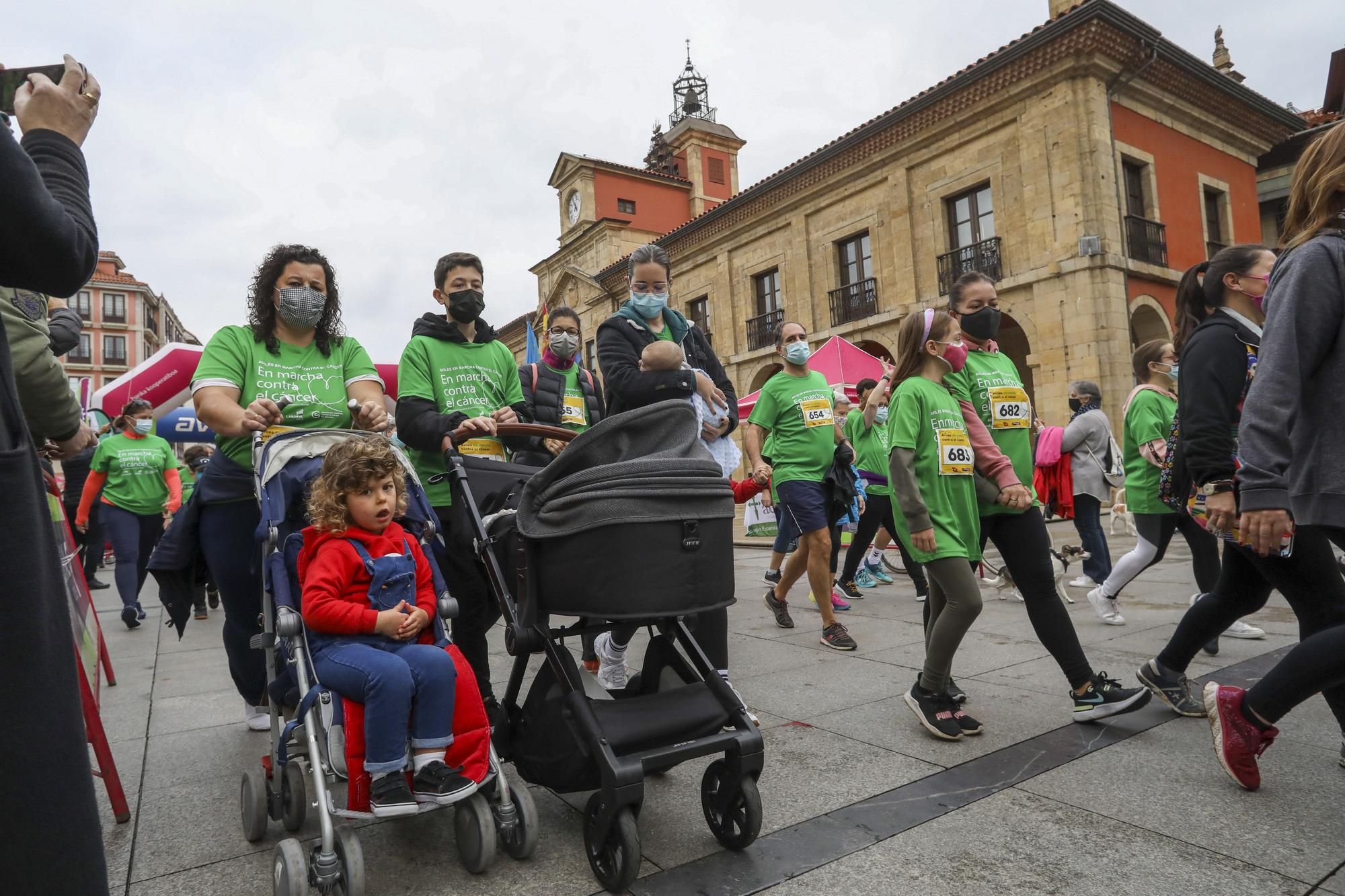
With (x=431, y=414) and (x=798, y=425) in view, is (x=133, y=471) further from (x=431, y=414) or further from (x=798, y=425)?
(x=798, y=425)

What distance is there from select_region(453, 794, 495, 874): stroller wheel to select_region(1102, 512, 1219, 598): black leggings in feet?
14.0

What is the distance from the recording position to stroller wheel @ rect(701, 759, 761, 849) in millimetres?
2387

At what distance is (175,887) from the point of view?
234 cm

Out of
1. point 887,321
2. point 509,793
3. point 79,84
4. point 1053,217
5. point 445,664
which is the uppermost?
point 1053,217

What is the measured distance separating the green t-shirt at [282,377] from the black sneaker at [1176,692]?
144 inches

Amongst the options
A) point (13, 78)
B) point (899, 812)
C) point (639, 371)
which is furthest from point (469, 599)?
point (13, 78)

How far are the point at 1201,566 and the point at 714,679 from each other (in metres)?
3.87

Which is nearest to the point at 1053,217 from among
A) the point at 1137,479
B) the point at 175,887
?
the point at 1137,479

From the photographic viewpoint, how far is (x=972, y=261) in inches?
742

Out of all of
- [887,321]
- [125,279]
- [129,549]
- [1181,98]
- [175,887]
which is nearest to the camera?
[175,887]

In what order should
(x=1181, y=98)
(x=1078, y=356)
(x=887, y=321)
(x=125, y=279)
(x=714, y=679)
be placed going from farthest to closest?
(x=125, y=279), (x=887, y=321), (x=1181, y=98), (x=1078, y=356), (x=714, y=679)

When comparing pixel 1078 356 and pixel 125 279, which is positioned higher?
pixel 125 279

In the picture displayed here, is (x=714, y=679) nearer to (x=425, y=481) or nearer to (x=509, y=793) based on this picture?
(x=509, y=793)

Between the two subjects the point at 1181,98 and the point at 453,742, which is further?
the point at 1181,98
